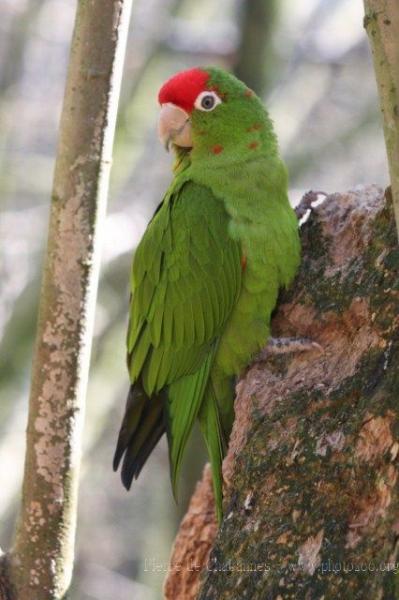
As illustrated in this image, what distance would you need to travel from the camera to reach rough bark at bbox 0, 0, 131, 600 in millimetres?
2766

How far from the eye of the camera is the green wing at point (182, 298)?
10.6 feet

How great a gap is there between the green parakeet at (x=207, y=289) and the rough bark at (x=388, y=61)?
1.27 meters

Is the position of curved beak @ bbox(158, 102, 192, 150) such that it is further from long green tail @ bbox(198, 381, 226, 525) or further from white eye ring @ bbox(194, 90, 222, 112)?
long green tail @ bbox(198, 381, 226, 525)

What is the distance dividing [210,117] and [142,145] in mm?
2615

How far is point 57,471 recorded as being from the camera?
2959 millimetres

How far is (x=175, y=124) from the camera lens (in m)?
3.51

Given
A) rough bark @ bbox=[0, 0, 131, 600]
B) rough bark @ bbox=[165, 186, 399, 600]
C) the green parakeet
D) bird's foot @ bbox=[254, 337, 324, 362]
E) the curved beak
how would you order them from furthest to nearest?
the curved beak
the green parakeet
bird's foot @ bbox=[254, 337, 324, 362]
rough bark @ bbox=[0, 0, 131, 600]
rough bark @ bbox=[165, 186, 399, 600]

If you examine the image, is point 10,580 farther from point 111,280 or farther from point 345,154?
point 345,154

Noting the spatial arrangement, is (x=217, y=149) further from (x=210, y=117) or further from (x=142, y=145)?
(x=142, y=145)

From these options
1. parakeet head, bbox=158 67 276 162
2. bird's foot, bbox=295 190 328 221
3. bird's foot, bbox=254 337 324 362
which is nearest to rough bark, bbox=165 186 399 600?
bird's foot, bbox=254 337 324 362

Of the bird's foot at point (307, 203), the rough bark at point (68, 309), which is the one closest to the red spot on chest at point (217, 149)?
the bird's foot at point (307, 203)

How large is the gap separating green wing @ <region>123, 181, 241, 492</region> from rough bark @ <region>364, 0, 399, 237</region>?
132 centimetres

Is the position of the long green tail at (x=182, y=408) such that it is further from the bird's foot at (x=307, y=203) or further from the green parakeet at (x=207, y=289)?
the bird's foot at (x=307, y=203)

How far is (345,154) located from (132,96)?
177 cm
